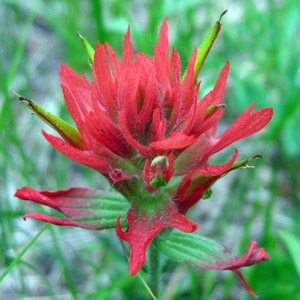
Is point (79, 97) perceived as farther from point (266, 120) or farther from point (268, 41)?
point (268, 41)

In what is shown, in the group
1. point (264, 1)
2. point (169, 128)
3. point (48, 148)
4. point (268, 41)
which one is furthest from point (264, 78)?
point (169, 128)

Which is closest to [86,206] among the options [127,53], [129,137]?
[129,137]

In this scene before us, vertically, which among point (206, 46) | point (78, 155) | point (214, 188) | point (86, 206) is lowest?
point (214, 188)

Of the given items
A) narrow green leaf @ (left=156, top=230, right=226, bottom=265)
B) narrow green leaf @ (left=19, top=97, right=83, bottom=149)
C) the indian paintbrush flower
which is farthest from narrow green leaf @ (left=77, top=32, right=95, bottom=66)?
narrow green leaf @ (left=156, top=230, right=226, bottom=265)

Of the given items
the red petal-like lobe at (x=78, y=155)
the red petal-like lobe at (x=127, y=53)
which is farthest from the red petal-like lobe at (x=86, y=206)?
the red petal-like lobe at (x=127, y=53)

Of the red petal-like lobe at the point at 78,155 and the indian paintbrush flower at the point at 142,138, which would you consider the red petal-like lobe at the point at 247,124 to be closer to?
the indian paintbrush flower at the point at 142,138

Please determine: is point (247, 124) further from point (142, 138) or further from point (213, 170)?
point (142, 138)

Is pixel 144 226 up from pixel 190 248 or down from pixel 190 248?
up
